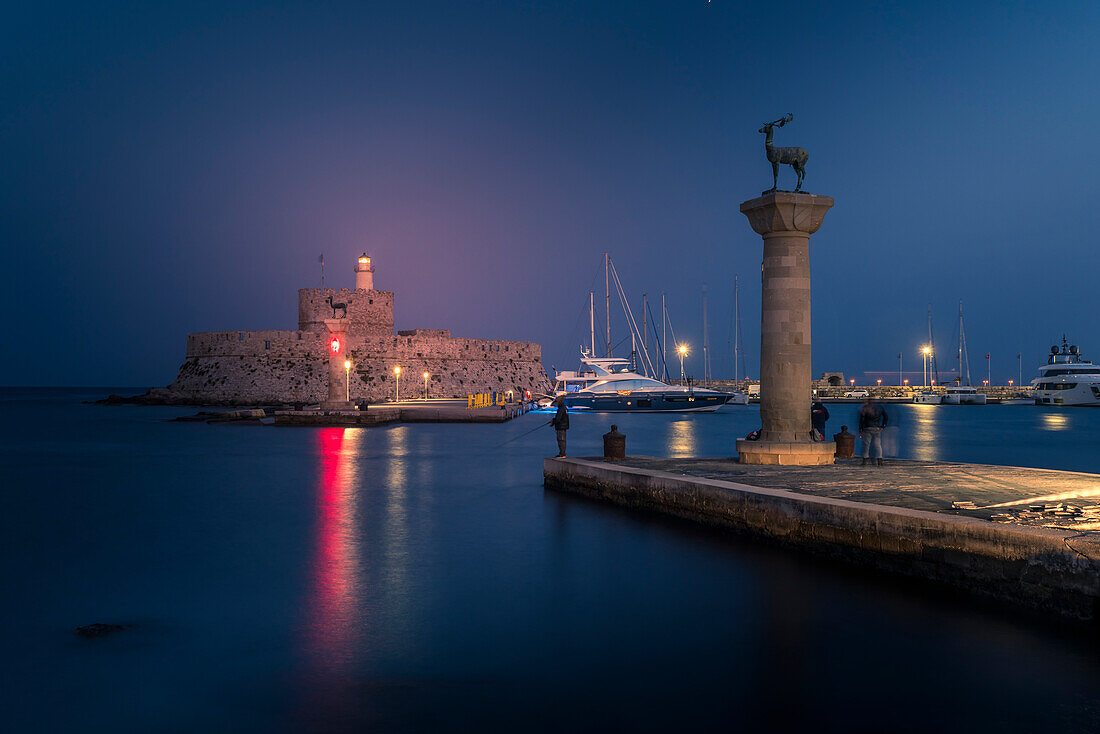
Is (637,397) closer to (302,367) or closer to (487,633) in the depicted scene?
(302,367)

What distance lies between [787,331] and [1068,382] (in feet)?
228

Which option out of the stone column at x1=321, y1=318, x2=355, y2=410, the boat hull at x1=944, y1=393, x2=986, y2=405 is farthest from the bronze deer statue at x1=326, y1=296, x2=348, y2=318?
the boat hull at x1=944, y1=393, x2=986, y2=405

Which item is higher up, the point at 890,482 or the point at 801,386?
the point at 801,386

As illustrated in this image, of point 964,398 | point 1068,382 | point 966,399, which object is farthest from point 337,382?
point 966,399

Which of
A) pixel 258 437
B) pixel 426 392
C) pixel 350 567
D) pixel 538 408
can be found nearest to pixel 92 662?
pixel 350 567

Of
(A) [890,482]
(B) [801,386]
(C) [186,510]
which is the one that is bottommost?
(C) [186,510]

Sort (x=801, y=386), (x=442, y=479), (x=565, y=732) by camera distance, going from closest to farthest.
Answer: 1. (x=565, y=732)
2. (x=801, y=386)
3. (x=442, y=479)

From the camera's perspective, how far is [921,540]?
257 inches

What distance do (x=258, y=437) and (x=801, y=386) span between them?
23.3m

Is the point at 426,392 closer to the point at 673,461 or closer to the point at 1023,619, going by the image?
the point at 673,461

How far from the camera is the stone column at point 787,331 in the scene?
1128cm

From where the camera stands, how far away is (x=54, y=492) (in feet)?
49.1

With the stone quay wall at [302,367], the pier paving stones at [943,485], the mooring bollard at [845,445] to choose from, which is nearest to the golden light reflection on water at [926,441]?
the mooring bollard at [845,445]

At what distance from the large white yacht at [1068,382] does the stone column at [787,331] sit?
67853 millimetres
